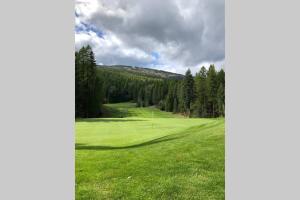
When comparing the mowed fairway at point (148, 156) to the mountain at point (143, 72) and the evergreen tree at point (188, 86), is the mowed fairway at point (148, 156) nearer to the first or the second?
the evergreen tree at point (188, 86)

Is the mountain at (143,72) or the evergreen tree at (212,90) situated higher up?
the mountain at (143,72)

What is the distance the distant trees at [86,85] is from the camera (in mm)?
10195

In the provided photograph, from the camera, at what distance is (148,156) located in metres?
10.6

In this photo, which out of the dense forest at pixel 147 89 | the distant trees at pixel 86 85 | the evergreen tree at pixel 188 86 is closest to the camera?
the distant trees at pixel 86 85

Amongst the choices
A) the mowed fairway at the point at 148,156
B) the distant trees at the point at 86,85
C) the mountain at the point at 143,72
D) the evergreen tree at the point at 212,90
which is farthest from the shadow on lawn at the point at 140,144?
the mountain at the point at 143,72

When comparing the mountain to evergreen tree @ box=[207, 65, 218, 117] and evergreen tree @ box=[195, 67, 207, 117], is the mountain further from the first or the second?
evergreen tree @ box=[207, 65, 218, 117]

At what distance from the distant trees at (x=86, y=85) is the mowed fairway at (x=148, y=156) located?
0.33 metres

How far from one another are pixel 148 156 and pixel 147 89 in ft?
6.76

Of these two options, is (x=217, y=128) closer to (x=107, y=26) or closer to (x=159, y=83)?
(x=159, y=83)

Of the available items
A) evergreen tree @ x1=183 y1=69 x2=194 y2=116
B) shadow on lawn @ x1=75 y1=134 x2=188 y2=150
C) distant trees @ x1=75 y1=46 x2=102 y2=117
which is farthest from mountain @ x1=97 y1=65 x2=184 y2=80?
shadow on lawn @ x1=75 y1=134 x2=188 y2=150

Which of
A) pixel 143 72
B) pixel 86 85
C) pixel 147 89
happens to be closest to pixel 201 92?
pixel 147 89

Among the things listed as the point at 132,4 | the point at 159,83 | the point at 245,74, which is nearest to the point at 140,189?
the point at 159,83

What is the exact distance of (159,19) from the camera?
1059 centimetres

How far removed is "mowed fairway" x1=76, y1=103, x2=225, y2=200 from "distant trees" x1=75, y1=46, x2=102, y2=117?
334 millimetres
